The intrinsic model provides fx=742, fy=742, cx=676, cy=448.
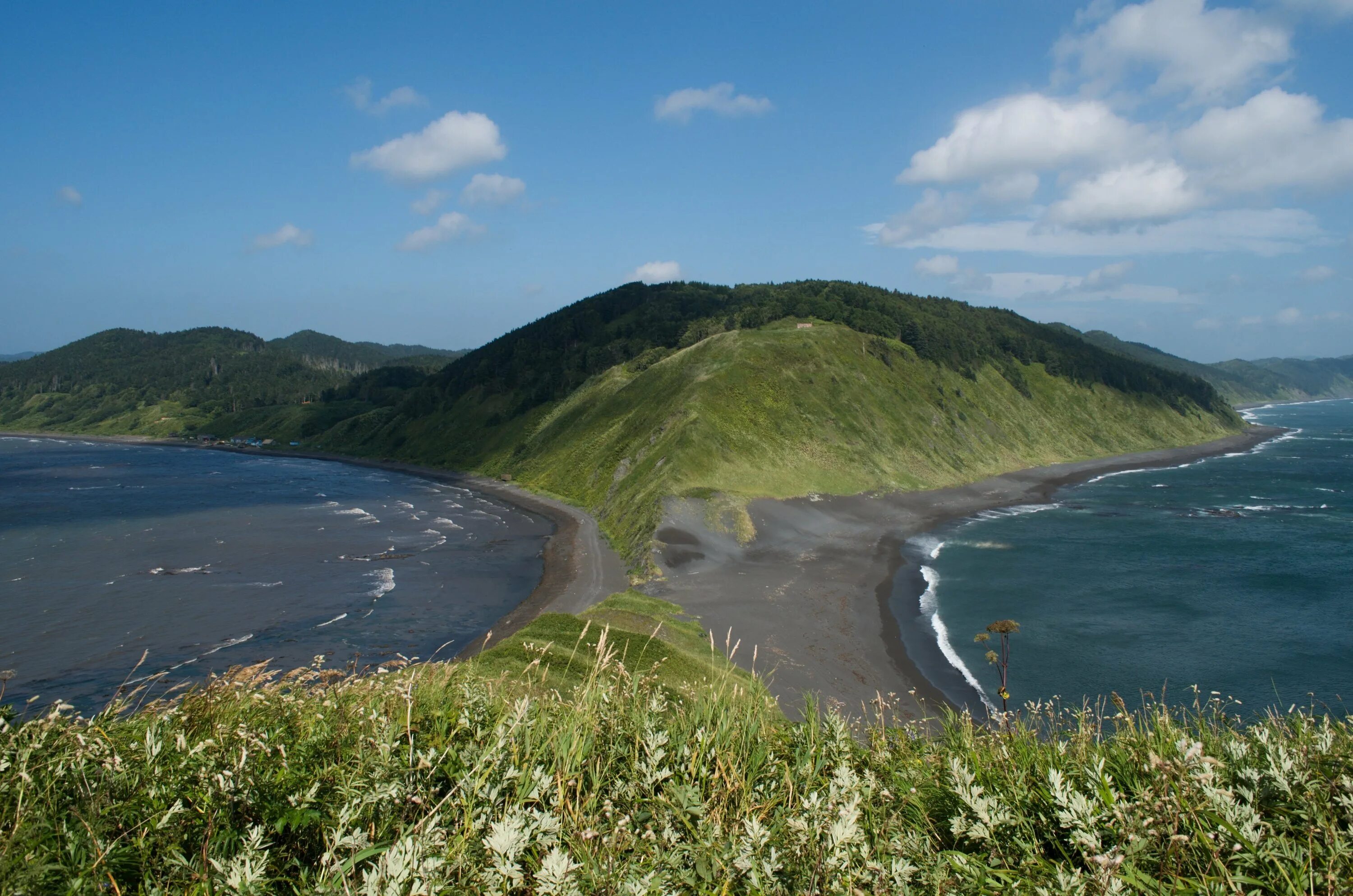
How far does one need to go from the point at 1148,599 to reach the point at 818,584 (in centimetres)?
2143

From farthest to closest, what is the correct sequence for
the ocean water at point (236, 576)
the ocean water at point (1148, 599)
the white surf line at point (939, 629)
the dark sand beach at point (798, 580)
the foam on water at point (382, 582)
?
1. the foam on water at point (382, 582)
2. the ocean water at point (236, 576)
3. the white surf line at point (939, 629)
4. the dark sand beach at point (798, 580)
5. the ocean water at point (1148, 599)

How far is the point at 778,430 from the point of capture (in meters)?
86.2

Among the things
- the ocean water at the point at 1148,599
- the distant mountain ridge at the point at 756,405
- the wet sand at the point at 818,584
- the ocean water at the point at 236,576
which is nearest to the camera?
the ocean water at the point at 1148,599

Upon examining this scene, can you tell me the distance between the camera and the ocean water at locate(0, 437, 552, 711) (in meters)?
41.0

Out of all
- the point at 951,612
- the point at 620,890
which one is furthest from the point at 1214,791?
the point at 951,612

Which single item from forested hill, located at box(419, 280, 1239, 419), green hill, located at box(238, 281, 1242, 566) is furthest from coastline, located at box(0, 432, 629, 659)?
forested hill, located at box(419, 280, 1239, 419)

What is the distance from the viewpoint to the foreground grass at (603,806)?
190 inches

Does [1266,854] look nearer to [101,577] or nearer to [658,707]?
[658,707]

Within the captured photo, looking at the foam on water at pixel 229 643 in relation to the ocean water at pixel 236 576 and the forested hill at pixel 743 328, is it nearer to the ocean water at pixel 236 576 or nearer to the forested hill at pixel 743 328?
the ocean water at pixel 236 576

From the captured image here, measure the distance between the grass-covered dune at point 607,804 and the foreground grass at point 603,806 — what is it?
0.02 metres

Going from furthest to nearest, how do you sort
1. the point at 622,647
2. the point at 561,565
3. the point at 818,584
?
the point at 561,565
the point at 818,584
the point at 622,647

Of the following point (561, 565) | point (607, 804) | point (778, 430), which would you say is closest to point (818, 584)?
point (561, 565)

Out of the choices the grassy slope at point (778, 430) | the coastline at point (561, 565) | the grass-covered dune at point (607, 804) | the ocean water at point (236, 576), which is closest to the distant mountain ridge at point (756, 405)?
the grassy slope at point (778, 430)

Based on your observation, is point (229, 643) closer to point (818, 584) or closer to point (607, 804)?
point (818, 584)
